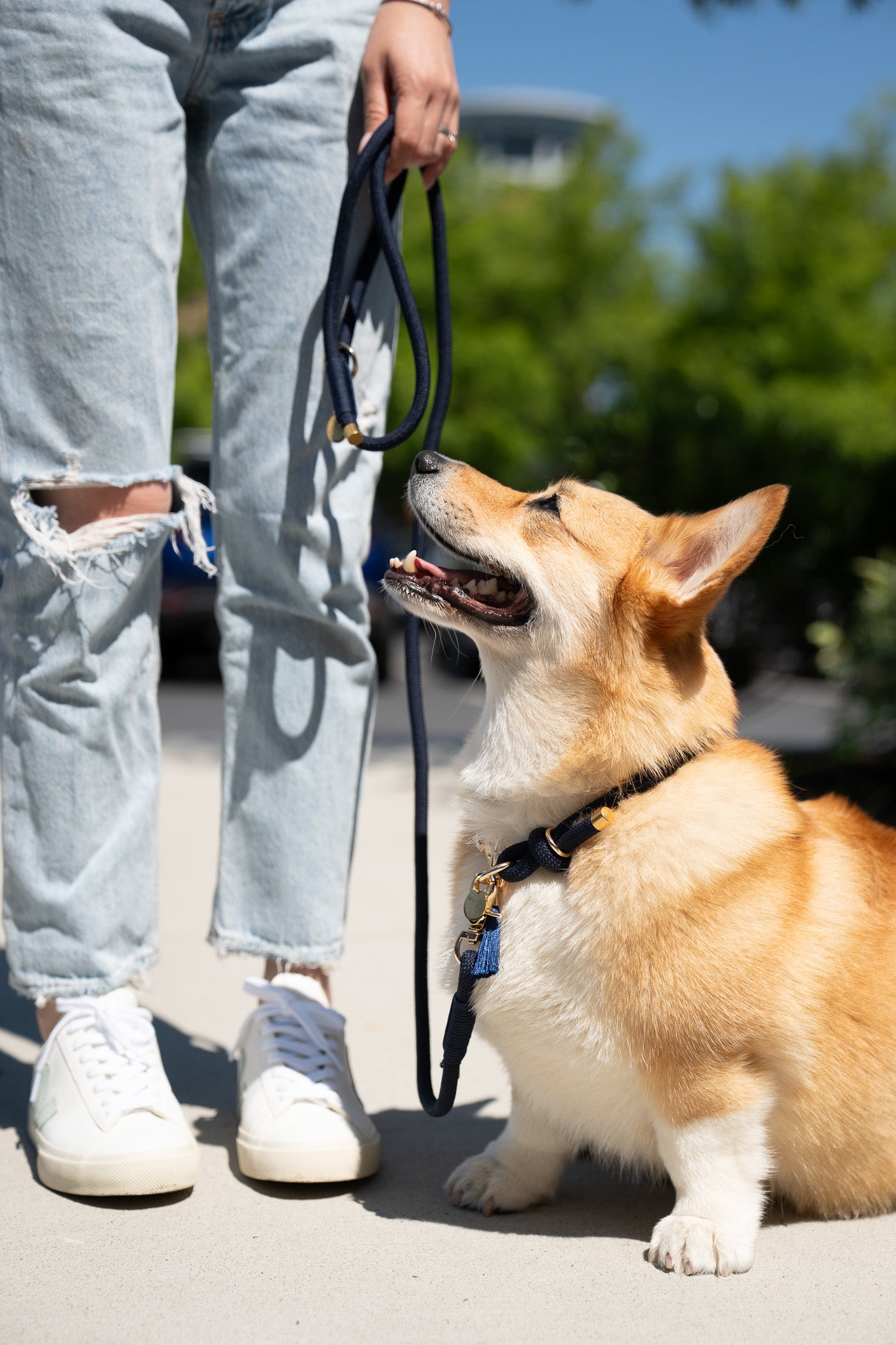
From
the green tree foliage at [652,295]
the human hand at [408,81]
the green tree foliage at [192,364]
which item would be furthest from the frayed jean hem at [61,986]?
the green tree foliage at [192,364]

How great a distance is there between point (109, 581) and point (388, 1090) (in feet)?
3.94

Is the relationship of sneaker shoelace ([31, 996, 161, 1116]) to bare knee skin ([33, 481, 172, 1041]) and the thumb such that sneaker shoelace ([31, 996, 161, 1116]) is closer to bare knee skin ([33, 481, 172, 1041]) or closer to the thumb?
bare knee skin ([33, 481, 172, 1041])

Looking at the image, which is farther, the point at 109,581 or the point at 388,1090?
the point at 388,1090

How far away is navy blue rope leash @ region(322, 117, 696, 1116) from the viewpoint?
190 centimetres

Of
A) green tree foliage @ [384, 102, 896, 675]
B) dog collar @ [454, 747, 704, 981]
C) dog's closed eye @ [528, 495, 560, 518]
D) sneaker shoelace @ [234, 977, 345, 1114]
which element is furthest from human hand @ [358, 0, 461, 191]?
green tree foliage @ [384, 102, 896, 675]

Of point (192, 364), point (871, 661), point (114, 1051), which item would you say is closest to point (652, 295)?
point (192, 364)

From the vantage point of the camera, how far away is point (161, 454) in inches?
83.4

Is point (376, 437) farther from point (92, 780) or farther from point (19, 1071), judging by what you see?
point (19, 1071)

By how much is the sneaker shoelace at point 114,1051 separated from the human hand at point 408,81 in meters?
1.57

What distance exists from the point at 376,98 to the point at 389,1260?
6.37 ft

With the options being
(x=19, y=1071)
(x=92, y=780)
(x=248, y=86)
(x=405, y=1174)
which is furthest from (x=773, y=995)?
(x=248, y=86)

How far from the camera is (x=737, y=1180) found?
1790 mm

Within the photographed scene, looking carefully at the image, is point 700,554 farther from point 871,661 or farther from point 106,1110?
point 871,661

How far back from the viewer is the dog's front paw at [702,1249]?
1.75 metres
